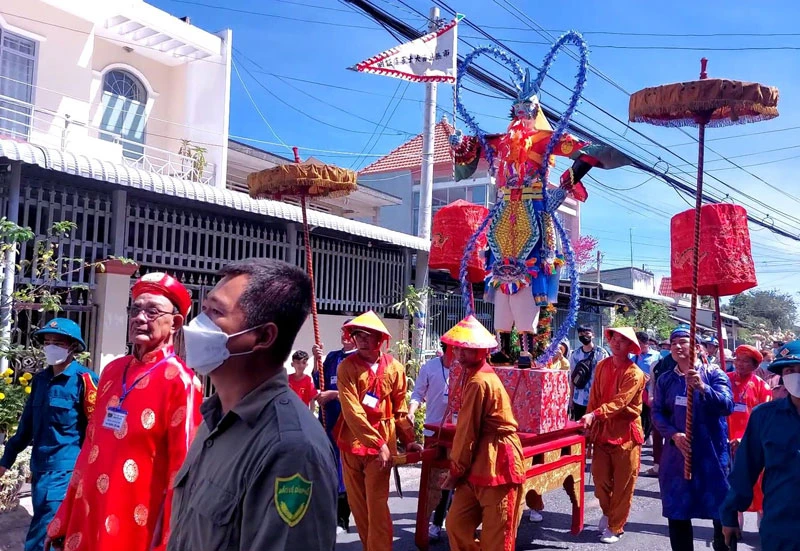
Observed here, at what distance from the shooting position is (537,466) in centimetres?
510

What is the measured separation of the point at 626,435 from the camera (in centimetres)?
559

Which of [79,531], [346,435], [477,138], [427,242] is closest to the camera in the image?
[79,531]

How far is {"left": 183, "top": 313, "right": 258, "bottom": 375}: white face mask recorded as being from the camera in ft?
5.65

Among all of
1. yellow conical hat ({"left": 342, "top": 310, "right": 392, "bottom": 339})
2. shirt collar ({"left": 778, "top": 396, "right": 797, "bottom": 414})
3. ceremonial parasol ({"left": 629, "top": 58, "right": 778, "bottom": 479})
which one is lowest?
shirt collar ({"left": 778, "top": 396, "right": 797, "bottom": 414})

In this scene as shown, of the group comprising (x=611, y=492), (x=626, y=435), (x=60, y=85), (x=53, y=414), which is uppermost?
(x=60, y=85)

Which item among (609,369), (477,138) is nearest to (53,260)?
(477,138)

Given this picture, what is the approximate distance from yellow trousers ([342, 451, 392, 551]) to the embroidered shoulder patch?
3.32 m

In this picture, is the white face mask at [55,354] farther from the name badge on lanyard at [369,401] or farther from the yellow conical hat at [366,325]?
the name badge on lanyard at [369,401]

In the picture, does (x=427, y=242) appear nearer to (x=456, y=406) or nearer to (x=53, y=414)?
(x=456, y=406)

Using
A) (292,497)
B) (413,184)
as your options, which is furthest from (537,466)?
(413,184)

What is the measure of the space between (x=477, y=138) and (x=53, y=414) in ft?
13.8

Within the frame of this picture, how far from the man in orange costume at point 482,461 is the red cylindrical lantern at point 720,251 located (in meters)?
2.44

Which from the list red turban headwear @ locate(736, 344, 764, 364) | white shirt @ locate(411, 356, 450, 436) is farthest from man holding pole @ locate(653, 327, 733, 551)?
white shirt @ locate(411, 356, 450, 436)

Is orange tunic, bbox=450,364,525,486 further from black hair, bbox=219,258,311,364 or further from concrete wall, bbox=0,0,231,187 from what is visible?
concrete wall, bbox=0,0,231,187
